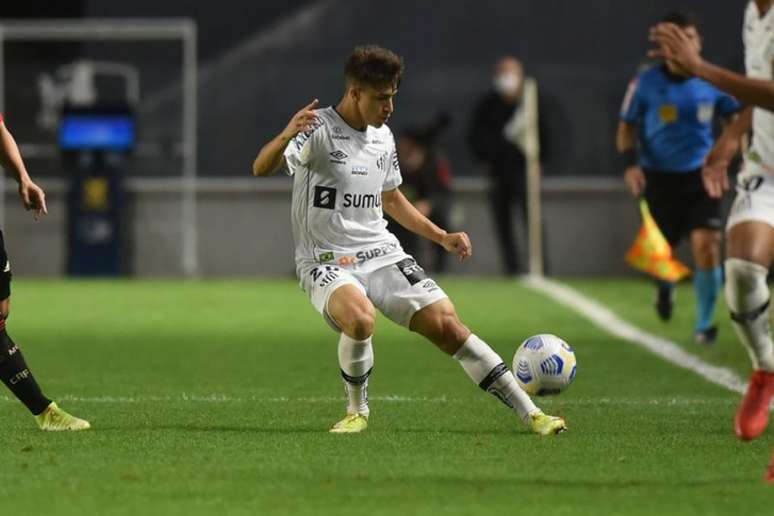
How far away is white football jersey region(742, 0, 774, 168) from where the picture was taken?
7.18 metres

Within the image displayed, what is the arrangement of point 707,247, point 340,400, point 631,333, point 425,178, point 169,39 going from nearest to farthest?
point 340,400 < point 707,247 < point 631,333 < point 425,178 < point 169,39

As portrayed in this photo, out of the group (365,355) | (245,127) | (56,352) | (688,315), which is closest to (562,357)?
(365,355)

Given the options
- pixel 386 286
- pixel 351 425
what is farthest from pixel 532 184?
pixel 351 425

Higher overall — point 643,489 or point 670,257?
point 643,489

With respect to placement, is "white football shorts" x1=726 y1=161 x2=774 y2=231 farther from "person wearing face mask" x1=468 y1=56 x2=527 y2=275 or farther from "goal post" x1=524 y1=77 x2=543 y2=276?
"goal post" x1=524 y1=77 x2=543 y2=276

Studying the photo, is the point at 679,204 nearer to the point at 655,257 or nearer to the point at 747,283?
the point at 655,257

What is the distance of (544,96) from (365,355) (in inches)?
580

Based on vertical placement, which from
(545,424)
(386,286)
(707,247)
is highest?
(386,286)

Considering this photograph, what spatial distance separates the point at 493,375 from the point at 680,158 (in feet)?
17.8

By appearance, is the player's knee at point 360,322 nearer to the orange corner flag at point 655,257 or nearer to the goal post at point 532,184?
the orange corner flag at point 655,257

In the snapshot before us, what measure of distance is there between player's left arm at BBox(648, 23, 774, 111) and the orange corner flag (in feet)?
22.2

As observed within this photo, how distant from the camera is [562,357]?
27.6ft

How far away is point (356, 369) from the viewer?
804cm

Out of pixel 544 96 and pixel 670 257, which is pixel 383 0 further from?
pixel 670 257
